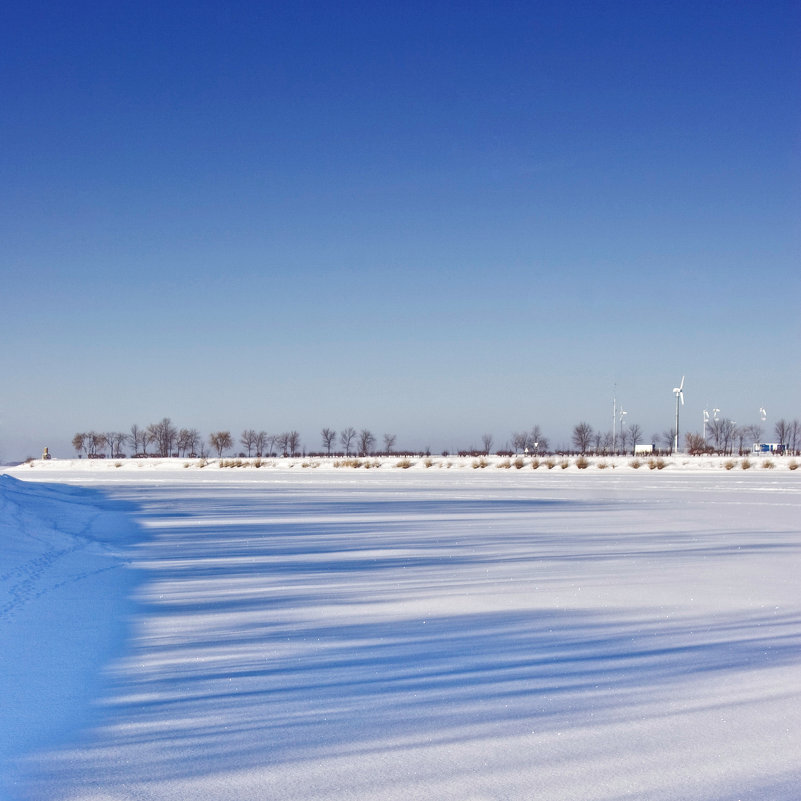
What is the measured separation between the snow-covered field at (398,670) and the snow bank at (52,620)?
21 millimetres

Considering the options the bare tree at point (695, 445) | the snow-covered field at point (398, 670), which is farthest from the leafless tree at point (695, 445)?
the snow-covered field at point (398, 670)

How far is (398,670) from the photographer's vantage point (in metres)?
3.91

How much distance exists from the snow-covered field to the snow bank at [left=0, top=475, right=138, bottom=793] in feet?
0.07

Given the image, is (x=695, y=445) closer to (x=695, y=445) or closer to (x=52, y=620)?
(x=695, y=445)

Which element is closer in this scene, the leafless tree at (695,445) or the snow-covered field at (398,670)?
the snow-covered field at (398,670)

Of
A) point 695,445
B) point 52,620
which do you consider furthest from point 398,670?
point 695,445

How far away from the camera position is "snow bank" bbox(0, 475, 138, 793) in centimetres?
325

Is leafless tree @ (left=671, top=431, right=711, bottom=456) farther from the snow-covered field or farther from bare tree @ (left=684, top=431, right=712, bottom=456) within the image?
the snow-covered field

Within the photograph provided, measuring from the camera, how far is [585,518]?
39.0ft

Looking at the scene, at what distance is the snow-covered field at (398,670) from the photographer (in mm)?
2711

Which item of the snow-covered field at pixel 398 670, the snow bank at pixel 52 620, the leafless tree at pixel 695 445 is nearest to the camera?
the snow-covered field at pixel 398 670

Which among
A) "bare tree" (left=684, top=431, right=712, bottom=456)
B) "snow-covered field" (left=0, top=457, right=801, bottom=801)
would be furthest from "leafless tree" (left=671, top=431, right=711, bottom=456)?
"snow-covered field" (left=0, top=457, right=801, bottom=801)

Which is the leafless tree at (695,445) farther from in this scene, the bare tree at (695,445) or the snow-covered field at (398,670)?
the snow-covered field at (398,670)

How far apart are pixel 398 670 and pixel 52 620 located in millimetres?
2466
